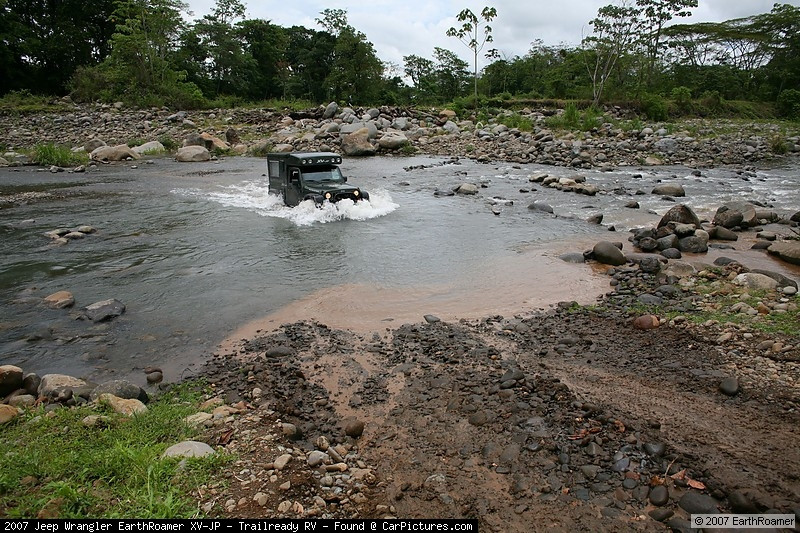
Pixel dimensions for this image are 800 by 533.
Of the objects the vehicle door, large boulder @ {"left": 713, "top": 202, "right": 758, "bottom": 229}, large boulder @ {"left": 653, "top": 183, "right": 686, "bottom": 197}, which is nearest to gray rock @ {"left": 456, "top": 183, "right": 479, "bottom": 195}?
large boulder @ {"left": 653, "top": 183, "right": 686, "bottom": 197}

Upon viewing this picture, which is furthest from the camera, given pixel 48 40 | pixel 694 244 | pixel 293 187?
pixel 48 40

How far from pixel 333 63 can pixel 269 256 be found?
43980mm

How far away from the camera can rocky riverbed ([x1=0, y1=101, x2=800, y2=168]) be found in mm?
26438

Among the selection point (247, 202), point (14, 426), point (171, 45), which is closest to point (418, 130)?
point (247, 202)

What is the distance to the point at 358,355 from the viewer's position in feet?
21.2

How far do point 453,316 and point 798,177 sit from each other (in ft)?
69.8

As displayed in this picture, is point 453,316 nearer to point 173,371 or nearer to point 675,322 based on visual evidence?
point 675,322

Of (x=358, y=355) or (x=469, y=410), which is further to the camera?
(x=358, y=355)

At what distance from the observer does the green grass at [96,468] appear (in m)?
3.29

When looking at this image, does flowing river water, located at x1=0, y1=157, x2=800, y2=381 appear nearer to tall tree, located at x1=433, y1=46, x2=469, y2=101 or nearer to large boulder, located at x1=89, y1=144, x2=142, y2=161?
large boulder, located at x1=89, y1=144, x2=142, y2=161

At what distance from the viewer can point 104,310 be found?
7.97 metres

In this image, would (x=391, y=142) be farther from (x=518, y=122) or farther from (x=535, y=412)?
(x=535, y=412)

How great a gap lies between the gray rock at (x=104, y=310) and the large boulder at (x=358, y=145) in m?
22.8
